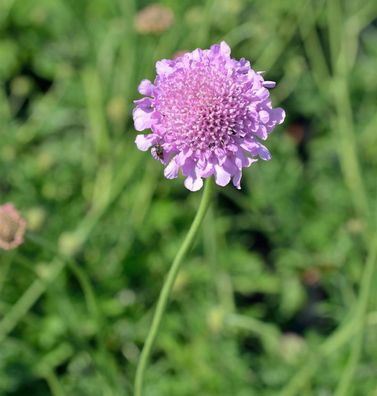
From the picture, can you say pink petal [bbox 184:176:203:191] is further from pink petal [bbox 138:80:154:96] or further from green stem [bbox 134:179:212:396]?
pink petal [bbox 138:80:154:96]

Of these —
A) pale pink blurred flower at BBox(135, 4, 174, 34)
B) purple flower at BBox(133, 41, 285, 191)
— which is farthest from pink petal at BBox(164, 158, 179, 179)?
pale pink blurred flower at BBox(135, 4, 174, 34)

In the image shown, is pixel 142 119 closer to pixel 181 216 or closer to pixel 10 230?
pixel 10 230

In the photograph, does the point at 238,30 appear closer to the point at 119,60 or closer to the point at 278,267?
the point at 119,60

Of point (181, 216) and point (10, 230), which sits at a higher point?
point (181, 216)

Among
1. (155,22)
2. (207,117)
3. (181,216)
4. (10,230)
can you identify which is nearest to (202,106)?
(207,117)

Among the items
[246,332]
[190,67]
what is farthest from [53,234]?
[190,67]

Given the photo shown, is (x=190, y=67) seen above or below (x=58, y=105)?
below
